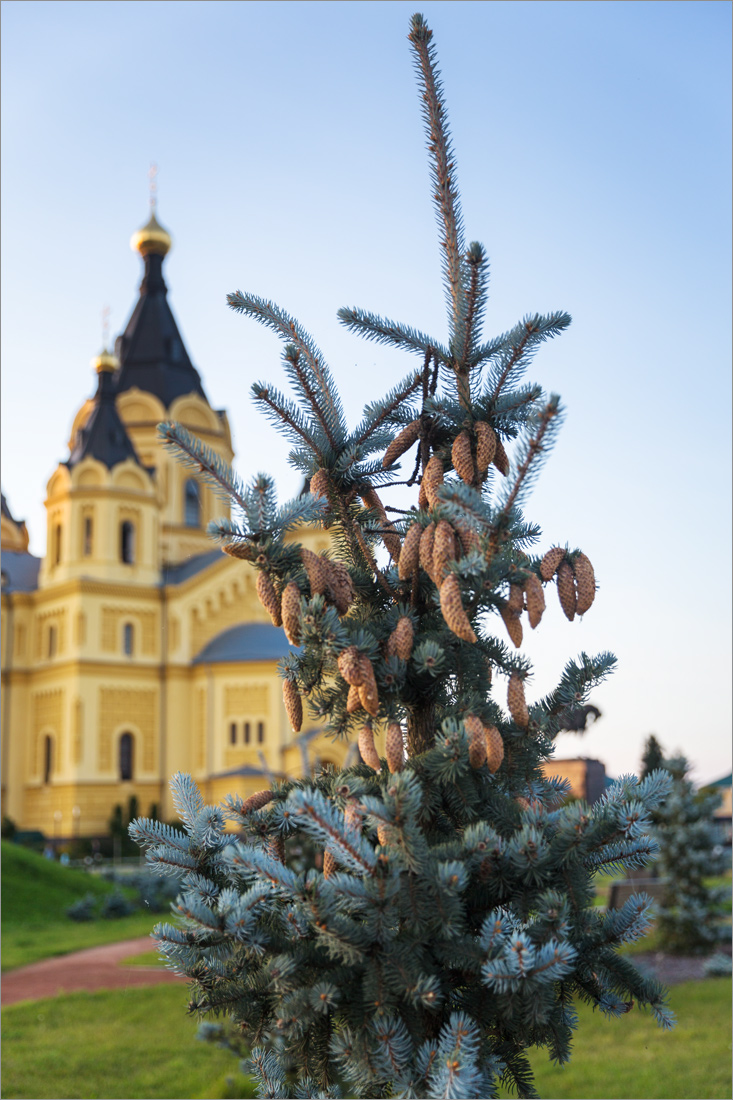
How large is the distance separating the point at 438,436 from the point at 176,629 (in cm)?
3376

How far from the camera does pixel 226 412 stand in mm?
41906

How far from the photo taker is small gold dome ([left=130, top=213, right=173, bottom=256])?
4341cm

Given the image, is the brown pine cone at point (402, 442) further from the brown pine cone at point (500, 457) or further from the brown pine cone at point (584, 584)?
the brown pine cone at point (584, 584)

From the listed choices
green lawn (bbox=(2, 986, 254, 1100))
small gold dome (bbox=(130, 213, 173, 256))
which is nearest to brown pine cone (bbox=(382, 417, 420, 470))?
green lawn (bbox=(2, 986, 254, 1100))

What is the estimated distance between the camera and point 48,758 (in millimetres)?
35281

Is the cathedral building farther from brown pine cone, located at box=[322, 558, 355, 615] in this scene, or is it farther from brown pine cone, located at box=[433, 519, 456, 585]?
brown pine cone, located at box=[433, 519, 456, 585]

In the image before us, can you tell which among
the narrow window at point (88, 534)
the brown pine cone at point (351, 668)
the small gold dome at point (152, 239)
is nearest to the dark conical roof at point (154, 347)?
the small gold dome at point (152, 239)

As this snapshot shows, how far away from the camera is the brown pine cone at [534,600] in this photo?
258 centimetres

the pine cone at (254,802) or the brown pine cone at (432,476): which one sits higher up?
the brown pine cone at (432,476)

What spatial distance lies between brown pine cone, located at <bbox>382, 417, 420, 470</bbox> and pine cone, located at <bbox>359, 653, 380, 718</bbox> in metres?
0.79

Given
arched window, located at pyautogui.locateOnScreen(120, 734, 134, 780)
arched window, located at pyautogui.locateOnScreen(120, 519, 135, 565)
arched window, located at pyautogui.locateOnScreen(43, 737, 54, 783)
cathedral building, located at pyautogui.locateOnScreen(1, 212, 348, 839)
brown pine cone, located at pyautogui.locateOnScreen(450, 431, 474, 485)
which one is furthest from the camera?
arched window, located at pyautogui.locateOnScreen(120, 519, 135, 565)

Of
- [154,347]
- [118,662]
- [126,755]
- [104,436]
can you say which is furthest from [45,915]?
[154,347]

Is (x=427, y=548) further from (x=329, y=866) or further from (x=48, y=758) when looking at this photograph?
(x=48, y=758)

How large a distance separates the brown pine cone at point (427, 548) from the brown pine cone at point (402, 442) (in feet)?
1.69
